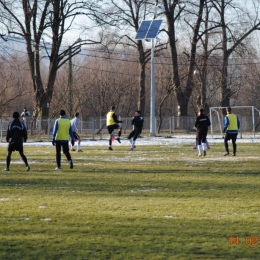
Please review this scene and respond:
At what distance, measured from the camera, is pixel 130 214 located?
1069cm

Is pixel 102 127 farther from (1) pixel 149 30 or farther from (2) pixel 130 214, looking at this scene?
(2) pixel 130 214

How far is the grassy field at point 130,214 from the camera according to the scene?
7965 millimetres

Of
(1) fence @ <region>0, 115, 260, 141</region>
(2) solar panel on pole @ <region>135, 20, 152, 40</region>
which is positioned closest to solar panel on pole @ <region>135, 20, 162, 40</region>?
Result: (2) solar panel on pole @ <region>135, 20, 152, 40</region>

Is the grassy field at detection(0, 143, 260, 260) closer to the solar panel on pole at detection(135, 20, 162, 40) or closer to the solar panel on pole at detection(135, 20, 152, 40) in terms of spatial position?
the solar panel on pole at detection(135, 20, 162, 40)

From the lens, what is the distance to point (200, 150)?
84.7ft

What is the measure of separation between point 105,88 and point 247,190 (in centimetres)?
6058

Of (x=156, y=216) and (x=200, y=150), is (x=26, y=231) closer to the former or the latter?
(x=156, y=216)

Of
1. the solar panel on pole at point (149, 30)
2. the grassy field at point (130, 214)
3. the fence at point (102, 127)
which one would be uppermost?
the solar panel on pole at point (149, 30)

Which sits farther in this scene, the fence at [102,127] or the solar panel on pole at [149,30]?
the fence at [102,127]

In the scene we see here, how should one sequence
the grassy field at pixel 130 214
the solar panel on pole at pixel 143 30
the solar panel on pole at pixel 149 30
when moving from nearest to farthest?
the grassy field at pixel 130 214 < the solar panel on pole at pixel 149 30 < the solar panel on pole at pixel 143 30

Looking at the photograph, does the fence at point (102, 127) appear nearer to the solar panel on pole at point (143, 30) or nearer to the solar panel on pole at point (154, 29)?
the solar panel on pole at point (143, 30)

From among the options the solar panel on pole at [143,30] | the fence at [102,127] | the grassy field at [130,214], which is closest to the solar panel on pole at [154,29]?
the solar panel on pole at [143,30]

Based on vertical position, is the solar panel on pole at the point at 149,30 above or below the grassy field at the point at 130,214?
above

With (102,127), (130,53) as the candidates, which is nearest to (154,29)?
(102,127)
